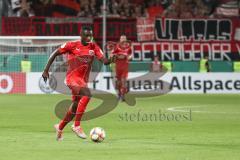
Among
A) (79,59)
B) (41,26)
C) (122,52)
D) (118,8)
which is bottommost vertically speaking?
(122,52)

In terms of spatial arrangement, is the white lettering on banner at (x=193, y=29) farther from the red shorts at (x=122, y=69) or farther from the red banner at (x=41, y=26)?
the red shorts at (x=122, y=69)

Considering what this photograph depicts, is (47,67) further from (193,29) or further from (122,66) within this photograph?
(193,29)

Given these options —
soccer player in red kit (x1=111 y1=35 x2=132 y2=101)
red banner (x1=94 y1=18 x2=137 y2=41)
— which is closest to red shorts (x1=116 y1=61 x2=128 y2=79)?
soccer player in red kit (x1=111 y1=35 x2=132 y2=101)

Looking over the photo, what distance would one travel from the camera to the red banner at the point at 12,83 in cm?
2978

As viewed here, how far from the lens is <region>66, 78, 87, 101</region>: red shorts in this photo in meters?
13.6

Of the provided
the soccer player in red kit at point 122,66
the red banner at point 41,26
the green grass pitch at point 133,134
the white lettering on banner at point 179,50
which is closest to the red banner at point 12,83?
the red banner at point 41,26

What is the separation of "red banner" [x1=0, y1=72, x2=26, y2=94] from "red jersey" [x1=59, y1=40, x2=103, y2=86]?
16.2m

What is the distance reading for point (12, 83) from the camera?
98.5 feet

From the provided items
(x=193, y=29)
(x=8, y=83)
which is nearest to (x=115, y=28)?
(x=193, y=29)

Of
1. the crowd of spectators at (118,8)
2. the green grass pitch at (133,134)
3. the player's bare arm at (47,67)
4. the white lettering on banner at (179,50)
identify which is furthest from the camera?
the white lettering on banner at (179,50)

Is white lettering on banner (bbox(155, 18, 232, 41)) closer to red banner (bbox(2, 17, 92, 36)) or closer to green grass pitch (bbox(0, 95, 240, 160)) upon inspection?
red banner (bbox(2, 17, 92, 36))

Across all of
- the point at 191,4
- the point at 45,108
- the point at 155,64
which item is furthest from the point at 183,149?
the point at 191,4

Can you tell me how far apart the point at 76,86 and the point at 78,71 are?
0.37 meters

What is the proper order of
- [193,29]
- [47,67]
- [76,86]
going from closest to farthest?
[47,67], [76,86], [193,29]
